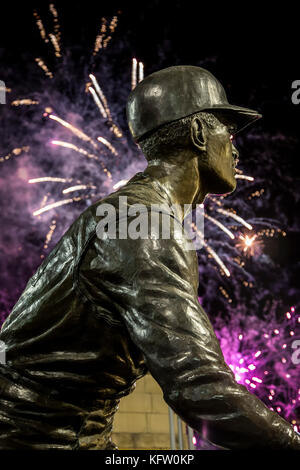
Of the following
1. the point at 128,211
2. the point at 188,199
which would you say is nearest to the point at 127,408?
the point at 188,199

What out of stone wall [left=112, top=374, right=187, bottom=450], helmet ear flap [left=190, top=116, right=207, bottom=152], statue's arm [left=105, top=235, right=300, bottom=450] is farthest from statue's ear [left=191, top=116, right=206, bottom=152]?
stone wall [left=112, top=374, right=187, bottom=450]

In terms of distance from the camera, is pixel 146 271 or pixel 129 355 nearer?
pixel 146 271

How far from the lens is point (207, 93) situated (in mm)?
3469

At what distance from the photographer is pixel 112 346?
2588 millimetres

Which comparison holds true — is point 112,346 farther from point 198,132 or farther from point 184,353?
point 198,132

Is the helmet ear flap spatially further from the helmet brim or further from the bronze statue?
the bronze statue

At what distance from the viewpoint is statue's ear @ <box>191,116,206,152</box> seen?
11.2ft

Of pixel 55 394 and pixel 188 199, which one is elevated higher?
pixel 188 199

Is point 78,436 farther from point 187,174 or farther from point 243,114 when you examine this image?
point 243,114

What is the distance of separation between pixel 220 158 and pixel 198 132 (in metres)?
0.22

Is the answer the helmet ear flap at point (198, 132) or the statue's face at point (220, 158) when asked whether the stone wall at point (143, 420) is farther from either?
the helmet ear flap at point (198, 132)

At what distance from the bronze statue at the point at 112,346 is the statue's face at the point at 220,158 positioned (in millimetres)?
335

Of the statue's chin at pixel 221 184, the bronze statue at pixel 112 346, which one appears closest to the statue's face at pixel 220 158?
the statue's chin at pixel 221 184

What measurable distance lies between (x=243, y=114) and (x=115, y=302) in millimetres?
1657
